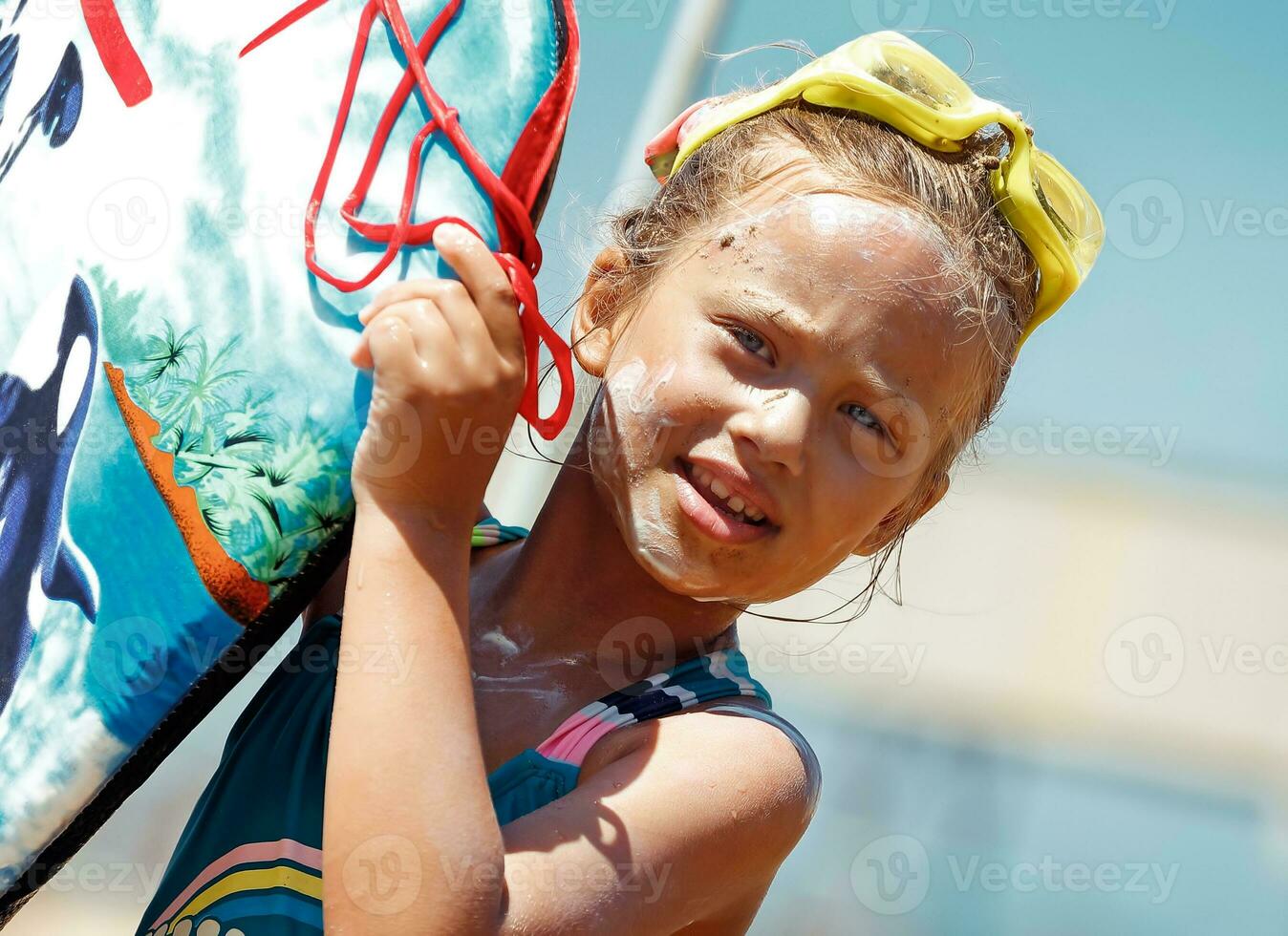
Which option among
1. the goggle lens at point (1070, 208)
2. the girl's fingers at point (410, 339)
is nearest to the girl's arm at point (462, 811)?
the girl's fingers at point (410, 339)

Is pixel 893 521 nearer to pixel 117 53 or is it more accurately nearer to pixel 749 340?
pixel 749 340

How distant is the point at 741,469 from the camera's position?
4.20 ft

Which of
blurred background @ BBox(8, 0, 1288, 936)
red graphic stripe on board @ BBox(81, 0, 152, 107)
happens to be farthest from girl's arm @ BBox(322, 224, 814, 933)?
blurred background @ BBox(8, 0, 1288, 936)

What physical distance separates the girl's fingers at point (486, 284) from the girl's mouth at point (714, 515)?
24 cm

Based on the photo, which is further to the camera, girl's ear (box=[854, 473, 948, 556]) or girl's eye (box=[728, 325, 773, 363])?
girl's ear (box=[854, 473, 948, 556])

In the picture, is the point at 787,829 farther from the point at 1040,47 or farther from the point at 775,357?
the point at 1040,47

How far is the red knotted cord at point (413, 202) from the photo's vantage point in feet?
4.09

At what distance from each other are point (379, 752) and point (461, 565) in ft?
0.62

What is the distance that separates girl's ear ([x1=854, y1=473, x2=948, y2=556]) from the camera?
1613 mm

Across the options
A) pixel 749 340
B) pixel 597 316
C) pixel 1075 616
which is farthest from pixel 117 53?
pixel 1075 616

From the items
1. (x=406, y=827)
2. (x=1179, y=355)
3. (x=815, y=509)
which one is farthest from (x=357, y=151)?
(x=1179, y=355)

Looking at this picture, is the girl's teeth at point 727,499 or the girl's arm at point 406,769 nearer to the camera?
the girl's arm at point 406,769

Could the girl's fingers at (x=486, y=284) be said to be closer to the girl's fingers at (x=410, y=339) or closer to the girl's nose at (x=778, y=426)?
the girl's fingers at (x=410, y=339)

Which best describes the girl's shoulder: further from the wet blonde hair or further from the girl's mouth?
the wet blonde hair
